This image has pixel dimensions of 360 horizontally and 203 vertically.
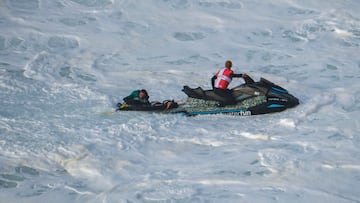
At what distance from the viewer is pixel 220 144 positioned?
1016 cm

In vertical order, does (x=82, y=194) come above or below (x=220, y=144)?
below

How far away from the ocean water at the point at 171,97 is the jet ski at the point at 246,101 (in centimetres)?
16

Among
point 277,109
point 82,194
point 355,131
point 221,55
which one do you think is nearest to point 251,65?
point 221,55

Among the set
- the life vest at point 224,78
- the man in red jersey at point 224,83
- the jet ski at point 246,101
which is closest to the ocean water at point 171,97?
the jet ski at point 246,101

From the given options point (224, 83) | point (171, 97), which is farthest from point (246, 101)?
point (171, 97)

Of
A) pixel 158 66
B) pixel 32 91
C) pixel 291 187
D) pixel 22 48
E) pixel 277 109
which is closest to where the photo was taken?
pixel 291 187

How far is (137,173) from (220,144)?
1.67 m

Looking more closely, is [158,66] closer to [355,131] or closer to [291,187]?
[355,131]

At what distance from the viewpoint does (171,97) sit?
12688 mm

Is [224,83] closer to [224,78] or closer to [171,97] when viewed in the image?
[224,78]

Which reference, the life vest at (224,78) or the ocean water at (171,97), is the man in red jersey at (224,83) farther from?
the ocean water at (171,97)

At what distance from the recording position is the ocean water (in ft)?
29.3

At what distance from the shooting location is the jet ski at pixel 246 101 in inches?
443

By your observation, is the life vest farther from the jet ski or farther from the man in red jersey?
the jet ski
